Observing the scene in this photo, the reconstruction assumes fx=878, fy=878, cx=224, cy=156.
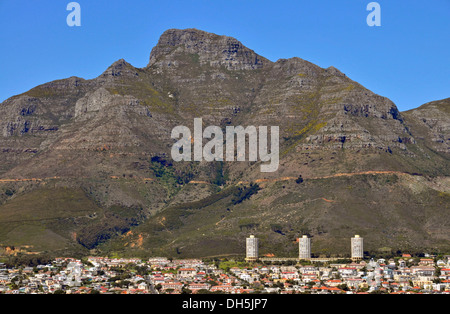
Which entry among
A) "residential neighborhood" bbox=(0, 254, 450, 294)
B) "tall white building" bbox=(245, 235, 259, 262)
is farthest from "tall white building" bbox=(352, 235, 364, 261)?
"tall white building" bbox=(245, 235, 259, 262)

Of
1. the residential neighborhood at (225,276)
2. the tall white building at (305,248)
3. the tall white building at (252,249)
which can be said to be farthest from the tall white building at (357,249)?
the tall white building at (252,249)

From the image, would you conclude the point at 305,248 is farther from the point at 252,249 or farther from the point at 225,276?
the point at 225,276

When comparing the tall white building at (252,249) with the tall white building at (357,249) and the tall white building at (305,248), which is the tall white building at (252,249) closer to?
the tall white building at (305,248)

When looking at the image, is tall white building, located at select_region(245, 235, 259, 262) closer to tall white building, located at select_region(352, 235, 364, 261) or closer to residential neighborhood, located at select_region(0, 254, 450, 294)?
residential neighborhood, located at select_region(0, 254, 450, 294)

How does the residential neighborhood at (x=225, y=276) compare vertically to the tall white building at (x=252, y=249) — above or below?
below
